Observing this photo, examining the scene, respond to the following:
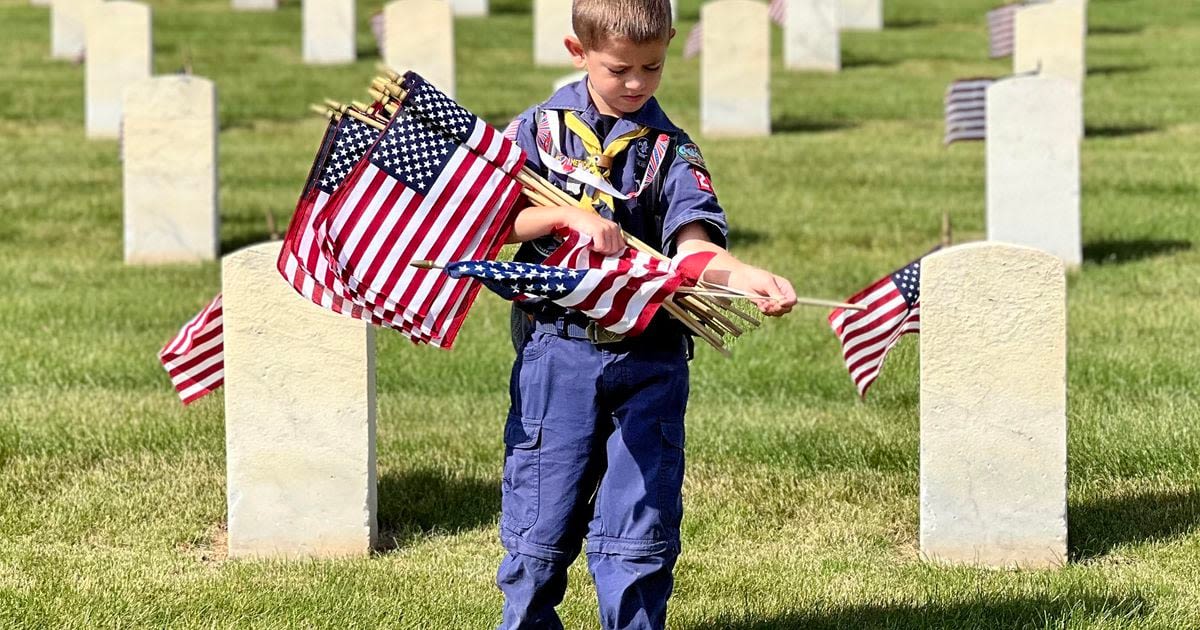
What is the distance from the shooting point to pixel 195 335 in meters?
6.13

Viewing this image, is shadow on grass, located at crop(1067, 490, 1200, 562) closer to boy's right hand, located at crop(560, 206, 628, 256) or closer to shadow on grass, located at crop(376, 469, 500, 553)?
shadow on grass, located at crop(376, 469, 500, 553)

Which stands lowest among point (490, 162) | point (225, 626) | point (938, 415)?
point (225, 626)

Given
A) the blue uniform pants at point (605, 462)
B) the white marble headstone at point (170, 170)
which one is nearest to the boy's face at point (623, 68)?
the blue uniform pants at point (605, 462)

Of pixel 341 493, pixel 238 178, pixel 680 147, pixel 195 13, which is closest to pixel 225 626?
pixel 341 493

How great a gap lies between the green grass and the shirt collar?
153 centimetres

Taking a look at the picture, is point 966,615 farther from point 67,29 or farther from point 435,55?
point 67,29

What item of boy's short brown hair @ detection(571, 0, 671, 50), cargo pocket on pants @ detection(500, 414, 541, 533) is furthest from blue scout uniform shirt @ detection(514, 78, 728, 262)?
cargo pocket on pants @ detection(500, 414, 541, 533)

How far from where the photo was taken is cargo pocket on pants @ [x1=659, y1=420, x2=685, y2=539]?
4082mm

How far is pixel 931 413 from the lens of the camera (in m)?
5.42

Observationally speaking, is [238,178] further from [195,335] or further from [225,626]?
[225,626]

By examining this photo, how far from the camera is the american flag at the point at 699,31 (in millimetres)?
20672

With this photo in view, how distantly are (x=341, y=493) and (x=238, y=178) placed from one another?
9035mm

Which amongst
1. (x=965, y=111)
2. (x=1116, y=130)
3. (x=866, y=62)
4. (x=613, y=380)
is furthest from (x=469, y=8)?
(x=613, y=380)

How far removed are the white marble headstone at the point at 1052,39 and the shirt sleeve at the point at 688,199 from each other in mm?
11869
